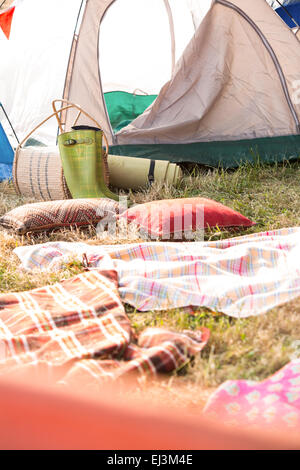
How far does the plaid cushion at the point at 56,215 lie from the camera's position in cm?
246

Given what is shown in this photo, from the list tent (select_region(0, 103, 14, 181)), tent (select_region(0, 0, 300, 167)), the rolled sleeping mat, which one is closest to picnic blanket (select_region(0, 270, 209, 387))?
the rolled sleeping mat

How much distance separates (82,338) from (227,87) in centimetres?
300

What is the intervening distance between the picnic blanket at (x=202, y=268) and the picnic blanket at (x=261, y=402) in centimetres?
38

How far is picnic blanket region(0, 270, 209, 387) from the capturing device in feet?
3.95

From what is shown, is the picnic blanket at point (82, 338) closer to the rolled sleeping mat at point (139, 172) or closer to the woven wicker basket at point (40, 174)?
the woven wicker basket at point (40, 174)

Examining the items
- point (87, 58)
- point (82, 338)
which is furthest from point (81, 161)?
point (82, 338)

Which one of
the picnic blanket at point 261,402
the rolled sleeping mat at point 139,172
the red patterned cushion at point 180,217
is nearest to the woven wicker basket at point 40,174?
the rolled sleeping mat at point 139,172

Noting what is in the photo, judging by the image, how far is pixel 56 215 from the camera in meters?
2.52

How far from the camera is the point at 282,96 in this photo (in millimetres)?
3787

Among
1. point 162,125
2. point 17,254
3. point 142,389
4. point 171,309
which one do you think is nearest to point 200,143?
point 162,125

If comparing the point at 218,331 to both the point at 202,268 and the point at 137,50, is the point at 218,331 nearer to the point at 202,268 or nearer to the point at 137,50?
the point at 202,268
